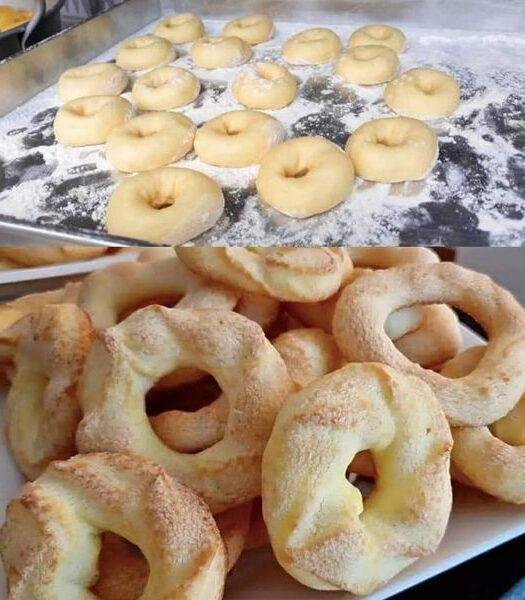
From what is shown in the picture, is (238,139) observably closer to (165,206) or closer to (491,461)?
(165,206)

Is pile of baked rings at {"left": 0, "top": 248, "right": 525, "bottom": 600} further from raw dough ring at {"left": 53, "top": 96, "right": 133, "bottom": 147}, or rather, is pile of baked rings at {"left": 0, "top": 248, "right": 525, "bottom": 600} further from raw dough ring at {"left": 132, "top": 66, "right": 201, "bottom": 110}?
raw dough ring at {"left": 132, "top": 66, "right": 201, "bottom": 110}

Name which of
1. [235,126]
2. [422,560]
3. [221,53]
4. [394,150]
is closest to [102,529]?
[422,560]

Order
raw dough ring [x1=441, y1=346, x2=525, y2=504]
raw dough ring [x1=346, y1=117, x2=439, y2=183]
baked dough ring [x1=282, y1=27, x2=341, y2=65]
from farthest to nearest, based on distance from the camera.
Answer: baked dough ring [x1=282, y1=27, x2=341, y2=65], raw dough ring [x1=346, y1=117, x2=439, y2=183], raw dough ring [x1=441, y1=346, x2=525, y2=504]

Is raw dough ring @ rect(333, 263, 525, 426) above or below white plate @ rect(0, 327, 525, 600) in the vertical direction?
above

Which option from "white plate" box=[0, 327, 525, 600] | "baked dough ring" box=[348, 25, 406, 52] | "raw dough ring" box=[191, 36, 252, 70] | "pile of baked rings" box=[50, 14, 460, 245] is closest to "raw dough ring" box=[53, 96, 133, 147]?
"pile of baked rings" box=[50, 14, 460, 245]

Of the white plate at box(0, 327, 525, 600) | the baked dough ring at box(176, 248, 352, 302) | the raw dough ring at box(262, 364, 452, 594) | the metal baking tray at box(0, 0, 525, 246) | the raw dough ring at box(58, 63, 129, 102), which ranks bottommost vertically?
the metal baking tray at box(0, 0, 525, 246)
